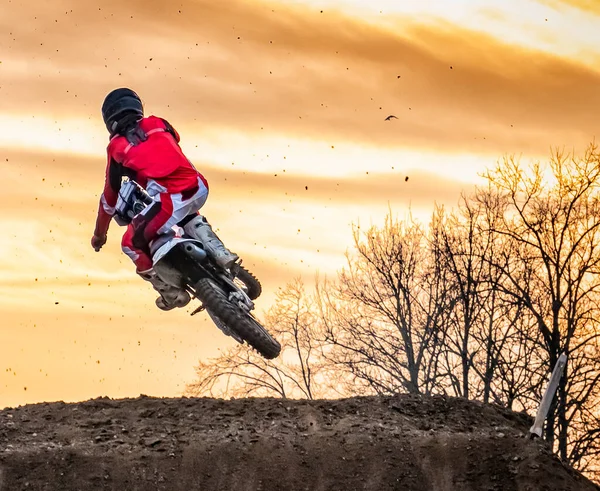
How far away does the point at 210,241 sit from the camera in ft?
57.4

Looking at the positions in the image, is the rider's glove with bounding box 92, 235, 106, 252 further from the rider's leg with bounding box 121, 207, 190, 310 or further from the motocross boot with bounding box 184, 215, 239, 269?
the motocross boot with bounding box 184, 215, 239, 269

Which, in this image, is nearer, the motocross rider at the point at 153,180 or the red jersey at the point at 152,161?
the motocross rider at the point at 153,180

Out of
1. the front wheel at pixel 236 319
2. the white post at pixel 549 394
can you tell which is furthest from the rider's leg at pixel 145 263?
the white post at pixel 549 394

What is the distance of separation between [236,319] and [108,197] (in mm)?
3658

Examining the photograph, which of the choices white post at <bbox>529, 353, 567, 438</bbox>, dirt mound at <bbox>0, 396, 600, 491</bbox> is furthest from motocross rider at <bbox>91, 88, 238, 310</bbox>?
white post at <bbox>529, 353, 567, 438</bbox>

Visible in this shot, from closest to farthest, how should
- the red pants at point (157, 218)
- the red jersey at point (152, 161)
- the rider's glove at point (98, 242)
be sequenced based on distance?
the red pants at point (157, 218), the red jersey at point (152, 161), the rider's glove at point (98, 242)

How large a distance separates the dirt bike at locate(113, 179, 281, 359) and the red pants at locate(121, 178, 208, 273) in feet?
0.54

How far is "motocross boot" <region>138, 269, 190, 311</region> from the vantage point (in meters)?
17.4

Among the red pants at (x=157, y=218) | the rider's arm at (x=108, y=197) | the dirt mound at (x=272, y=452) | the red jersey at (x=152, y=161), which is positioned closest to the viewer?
the red pants at (x=157, y=218)

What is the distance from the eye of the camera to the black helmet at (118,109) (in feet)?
59.2

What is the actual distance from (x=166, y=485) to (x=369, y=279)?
17.2m

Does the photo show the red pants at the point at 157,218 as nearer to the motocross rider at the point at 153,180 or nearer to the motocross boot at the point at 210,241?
the motocross rider at the point at 153,180

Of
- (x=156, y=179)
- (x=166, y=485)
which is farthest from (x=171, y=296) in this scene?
(x=166, y=485)

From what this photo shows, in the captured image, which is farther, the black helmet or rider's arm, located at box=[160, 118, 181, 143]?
rider's arm, located at box=[160, 118, 181, 143]
